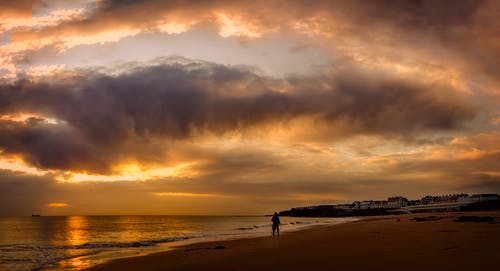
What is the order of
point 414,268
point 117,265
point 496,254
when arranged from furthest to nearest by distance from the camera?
point 117,265 → point 496,254 → point 414,268

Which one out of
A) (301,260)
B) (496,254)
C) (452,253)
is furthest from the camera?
(301,260)

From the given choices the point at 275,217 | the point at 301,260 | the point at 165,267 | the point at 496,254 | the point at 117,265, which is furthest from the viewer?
the point at 275,217

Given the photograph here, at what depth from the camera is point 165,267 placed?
18.7m

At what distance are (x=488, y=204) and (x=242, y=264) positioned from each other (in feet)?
419

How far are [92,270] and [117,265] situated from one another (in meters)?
1.86

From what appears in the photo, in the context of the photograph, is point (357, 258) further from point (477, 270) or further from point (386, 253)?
point (477, 270)

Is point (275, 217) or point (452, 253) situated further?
point (275, 217)

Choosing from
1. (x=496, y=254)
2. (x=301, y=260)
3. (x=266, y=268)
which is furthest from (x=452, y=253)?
(x=266, y=268)

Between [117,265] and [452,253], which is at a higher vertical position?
[452,253]

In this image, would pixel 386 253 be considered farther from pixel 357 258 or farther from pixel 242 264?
pixel 242 264

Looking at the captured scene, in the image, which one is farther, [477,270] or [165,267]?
[165,267]

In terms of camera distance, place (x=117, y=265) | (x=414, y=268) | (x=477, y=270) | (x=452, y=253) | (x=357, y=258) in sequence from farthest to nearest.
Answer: (x=117, y=265) → (x=357, y=258) → (x=452, y=253) → (x=414, y=268) → (x=477, y=270)

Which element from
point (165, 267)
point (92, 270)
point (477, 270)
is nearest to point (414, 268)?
point (477, 270)

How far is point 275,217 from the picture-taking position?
137 ft
